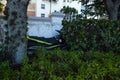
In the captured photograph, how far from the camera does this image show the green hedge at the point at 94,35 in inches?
425

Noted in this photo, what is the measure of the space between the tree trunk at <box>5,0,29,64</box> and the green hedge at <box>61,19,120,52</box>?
18.7 ft

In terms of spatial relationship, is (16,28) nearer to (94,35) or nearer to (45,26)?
(94,35)

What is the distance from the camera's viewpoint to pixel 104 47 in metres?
11.0

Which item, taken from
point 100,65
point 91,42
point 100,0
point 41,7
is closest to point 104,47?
point 91,42

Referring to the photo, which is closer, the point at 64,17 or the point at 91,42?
the point at 91,42

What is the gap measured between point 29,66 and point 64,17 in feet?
43.3

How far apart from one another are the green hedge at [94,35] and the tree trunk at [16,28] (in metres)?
5.69

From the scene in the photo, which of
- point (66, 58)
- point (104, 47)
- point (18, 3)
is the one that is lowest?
point (104, 47)

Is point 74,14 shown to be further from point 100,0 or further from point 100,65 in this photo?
point 100,65

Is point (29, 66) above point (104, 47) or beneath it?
above

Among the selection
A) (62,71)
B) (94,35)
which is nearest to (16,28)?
(62,71)

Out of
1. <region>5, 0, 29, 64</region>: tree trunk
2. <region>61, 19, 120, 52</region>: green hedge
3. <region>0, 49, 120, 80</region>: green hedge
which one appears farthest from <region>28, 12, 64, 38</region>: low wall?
<region>0, 49, 120, 80</region>: green hedge

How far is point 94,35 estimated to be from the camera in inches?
435

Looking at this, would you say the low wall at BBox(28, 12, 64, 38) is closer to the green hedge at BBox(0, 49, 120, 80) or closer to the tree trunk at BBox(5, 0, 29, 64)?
the tree trunk at BBox(5, 0, 29, 64)
